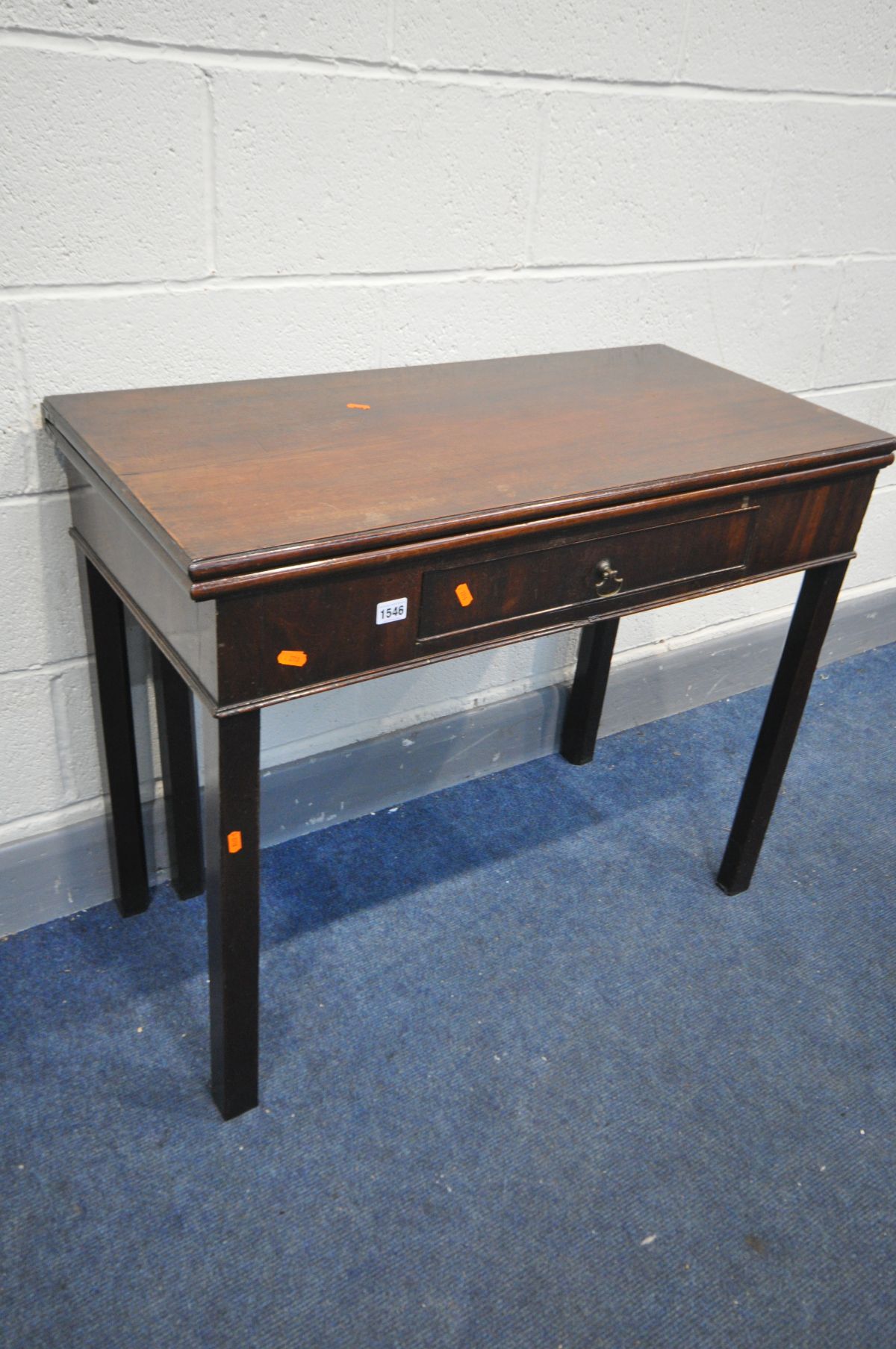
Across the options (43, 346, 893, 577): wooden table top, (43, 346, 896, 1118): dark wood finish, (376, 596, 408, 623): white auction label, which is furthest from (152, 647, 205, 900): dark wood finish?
(376, 596, 408, 623): white auction label

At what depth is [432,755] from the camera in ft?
6.08

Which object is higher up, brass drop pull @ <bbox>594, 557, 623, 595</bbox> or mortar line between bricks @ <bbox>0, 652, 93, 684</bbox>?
brass drop pull @ <bbox>594, 557, 623, 595</bbox>

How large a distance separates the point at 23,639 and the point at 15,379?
0.32 meters

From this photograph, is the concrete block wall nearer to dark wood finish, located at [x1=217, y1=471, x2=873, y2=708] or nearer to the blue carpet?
the blue carpet

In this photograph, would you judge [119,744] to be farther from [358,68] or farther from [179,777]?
[358,68]

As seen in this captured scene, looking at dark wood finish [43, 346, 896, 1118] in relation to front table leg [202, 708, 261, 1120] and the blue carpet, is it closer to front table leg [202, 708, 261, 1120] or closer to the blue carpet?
front table leg [202, 708, 261, 1120]

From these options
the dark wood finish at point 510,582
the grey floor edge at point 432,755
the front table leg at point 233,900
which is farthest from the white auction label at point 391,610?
the grey floor edge at point 432,755

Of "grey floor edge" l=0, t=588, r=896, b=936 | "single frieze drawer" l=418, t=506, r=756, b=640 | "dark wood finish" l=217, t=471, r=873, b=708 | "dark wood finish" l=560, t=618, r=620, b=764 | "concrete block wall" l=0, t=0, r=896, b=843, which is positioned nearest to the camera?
"dark wood finish" l=217, t=471, r=873, b=708

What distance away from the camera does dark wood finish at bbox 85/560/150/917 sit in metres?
1.34

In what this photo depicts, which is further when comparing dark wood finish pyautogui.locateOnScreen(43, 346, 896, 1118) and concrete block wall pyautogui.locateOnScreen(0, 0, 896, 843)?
concrete block wall pyautogui.locateOnScreen(0, 0, 896, 843)

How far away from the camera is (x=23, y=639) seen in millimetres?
1372

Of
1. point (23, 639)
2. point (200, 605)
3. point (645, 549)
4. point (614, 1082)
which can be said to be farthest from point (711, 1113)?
point (23, 639)

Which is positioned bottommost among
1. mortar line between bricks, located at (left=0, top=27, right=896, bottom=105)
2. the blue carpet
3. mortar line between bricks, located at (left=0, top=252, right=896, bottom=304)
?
the blue carpet

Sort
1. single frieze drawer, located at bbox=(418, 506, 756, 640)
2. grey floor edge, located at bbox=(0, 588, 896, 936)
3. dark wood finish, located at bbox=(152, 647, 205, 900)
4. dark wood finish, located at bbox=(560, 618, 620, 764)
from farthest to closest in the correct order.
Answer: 1. dark wood finish, located at bbox=(560, 618, 620, 764)
2. grey floor edge, located at bbox=(0, 588, 896, 936)
3. dark wood finish, located at bbox=(152, 647, 205, 900)
4. single frieze drawer, located at bbox=(418, 506, 756, 640)
